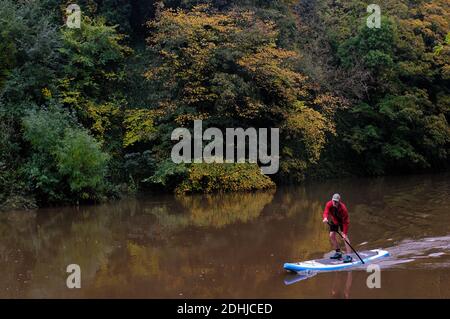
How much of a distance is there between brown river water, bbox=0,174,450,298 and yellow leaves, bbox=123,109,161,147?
260 centimetres

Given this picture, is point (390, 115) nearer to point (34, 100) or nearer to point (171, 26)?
point (171, 26)

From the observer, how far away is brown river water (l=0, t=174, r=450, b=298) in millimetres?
10594

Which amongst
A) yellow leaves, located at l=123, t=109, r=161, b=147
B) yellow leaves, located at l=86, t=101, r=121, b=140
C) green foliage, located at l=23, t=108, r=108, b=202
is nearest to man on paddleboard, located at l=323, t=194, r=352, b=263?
green foliage, located at l=23, t=108, r=108, b=202

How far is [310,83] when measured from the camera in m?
25.4

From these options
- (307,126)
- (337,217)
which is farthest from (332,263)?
(307,126)

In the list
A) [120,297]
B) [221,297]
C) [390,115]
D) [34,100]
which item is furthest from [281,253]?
[390,115]

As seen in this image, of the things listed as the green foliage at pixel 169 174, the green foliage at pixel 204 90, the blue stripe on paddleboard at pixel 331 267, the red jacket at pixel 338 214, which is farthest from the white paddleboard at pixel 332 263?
the green foliage at pixel 169 174

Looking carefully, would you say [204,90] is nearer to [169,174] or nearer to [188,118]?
[188,118]

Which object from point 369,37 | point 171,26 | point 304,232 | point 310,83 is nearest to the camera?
point 304,232

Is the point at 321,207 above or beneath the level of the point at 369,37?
beneath

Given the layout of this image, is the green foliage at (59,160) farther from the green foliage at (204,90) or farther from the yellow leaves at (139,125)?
the yellow leaves at (139,125)

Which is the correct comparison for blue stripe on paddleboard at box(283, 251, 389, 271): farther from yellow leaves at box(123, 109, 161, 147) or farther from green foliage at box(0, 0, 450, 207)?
yellow leaves at box(123, 109, 161, 147)

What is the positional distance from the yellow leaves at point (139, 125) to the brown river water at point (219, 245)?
2598 millimetres

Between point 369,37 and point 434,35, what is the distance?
4045mm
